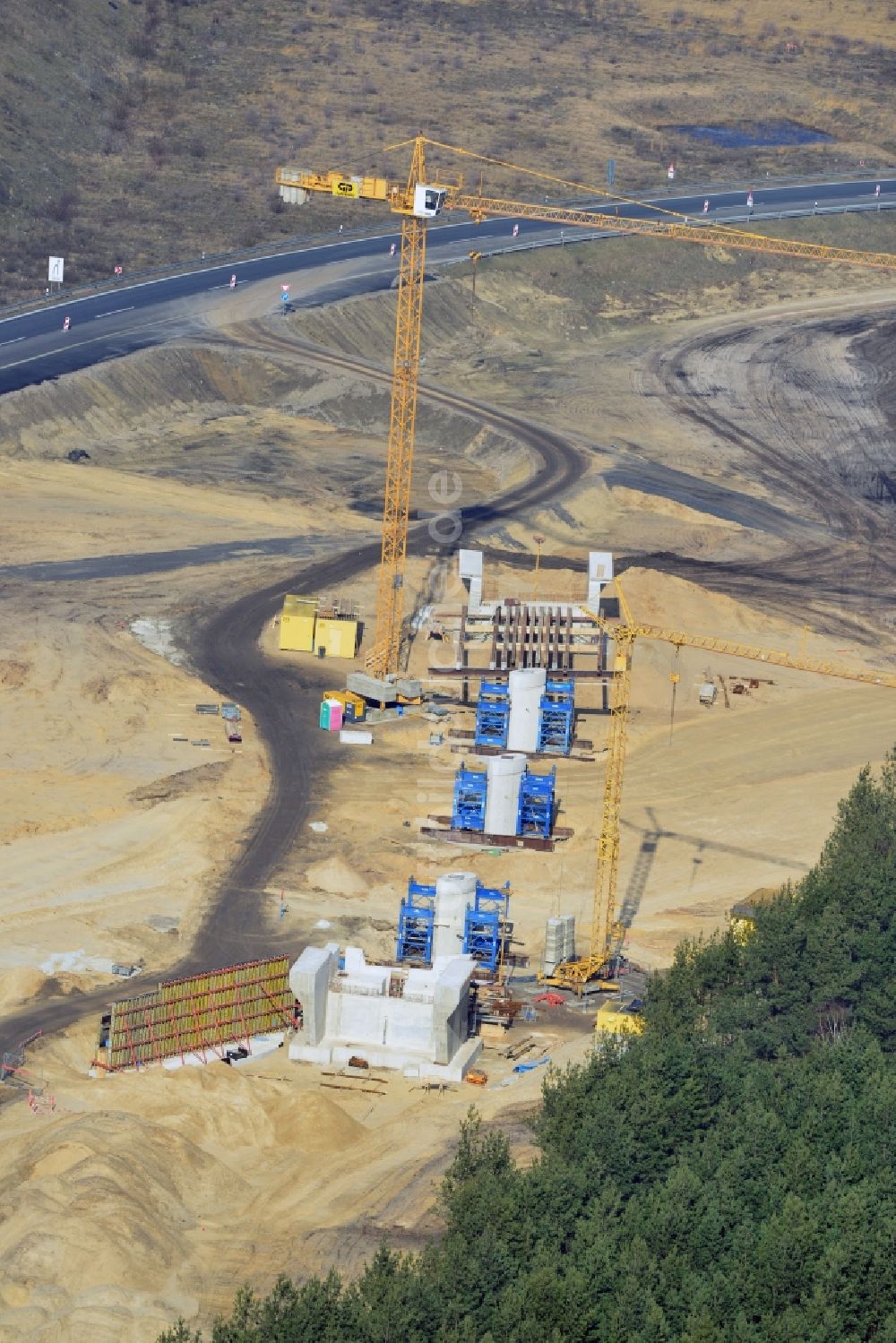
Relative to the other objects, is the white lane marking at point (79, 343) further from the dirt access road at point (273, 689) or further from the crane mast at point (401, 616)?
the crane mast at point (401, 616)

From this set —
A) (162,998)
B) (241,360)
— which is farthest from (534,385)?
(162,998)

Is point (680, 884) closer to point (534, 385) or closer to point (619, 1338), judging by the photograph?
point (619, 1338)

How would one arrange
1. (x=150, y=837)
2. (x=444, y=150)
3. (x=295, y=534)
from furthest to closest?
(x=444, y=150) < (x=295, y=534) < (x=150, y=837)

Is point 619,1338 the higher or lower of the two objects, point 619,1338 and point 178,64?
the lower

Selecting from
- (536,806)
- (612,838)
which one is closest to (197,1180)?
(612,838)

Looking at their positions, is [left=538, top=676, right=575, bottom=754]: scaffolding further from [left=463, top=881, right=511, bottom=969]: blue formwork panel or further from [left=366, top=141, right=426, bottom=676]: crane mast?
[left=463, top=881, right=511, bottom=969]: blue formwork panel

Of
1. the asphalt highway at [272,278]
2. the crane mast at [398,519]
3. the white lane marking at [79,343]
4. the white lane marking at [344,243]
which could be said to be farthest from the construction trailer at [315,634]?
the white lane marking at [344,243]
